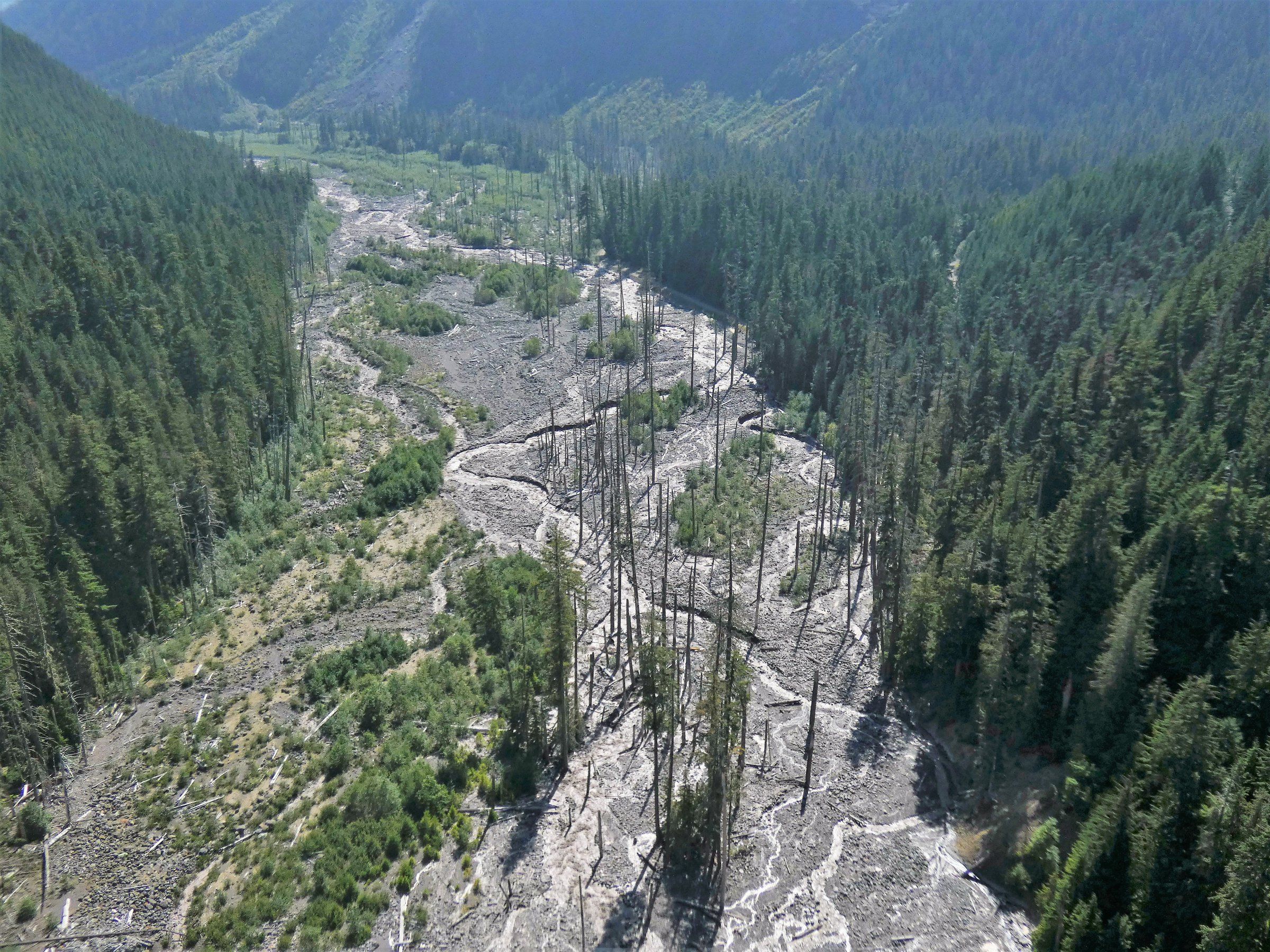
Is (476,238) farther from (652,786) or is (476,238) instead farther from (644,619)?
(652,786)

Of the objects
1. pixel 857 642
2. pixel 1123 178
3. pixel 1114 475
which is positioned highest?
pixel 1123 178

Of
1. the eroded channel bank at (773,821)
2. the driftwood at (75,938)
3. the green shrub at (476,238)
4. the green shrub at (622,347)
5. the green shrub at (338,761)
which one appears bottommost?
the eroded channel bank at (773,821)

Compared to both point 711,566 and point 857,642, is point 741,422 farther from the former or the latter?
point 857,642

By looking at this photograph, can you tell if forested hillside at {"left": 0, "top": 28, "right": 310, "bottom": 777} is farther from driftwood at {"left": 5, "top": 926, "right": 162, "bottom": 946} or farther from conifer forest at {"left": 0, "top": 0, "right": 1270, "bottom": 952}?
driftwood at {"left": 5, "top": 926, "right": 162, "bottom": 946}

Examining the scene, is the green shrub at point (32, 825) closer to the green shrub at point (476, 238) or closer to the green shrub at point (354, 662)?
the green shrub at point (354, 662)

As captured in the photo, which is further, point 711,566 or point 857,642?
point 711,566

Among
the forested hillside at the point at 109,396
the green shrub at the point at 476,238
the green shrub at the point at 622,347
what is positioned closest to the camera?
the forested hillside at the point at 109,396

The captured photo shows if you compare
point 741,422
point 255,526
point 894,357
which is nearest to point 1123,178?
point 894,357

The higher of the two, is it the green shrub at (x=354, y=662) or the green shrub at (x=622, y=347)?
the green shrub at (x=622, y=347)

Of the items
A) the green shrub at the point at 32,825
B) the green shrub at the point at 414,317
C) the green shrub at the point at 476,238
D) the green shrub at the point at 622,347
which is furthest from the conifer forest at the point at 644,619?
the green shrub at the point at 476,238
